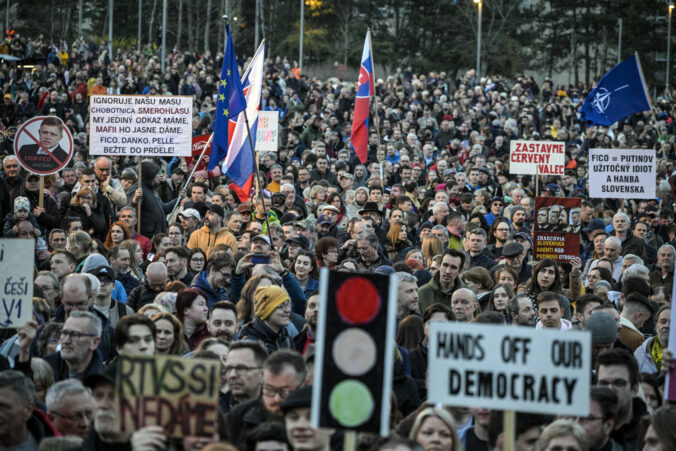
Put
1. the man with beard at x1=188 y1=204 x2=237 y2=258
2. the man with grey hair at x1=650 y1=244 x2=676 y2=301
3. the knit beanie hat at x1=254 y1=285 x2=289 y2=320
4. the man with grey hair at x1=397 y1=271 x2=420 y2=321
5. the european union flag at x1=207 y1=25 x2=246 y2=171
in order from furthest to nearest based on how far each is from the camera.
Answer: the european union flag at x1=207 y1=25 x2=246 y2=171 < the man with beard at x1=188 y1=204 x2=237 y2=258 < the man with grey hair at x1=650 y1=244 x2=676 y2=301 < the man with grey hair at x1=397 y1=271 x2=420 y2=321 < the knit beanie hat at x1=254 y1=285 x2=289 y2=320

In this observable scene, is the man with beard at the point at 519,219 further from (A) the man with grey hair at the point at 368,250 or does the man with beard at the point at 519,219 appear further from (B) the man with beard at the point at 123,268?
(B) the man with beard at the point at 123,268

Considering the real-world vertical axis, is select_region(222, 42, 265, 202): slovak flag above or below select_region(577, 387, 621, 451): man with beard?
above

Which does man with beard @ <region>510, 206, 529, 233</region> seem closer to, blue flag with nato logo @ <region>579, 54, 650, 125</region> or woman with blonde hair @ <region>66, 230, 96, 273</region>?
blue flag with nato logo @ <region>579, 54, 650, 125</region>

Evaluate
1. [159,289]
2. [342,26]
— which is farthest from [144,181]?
[342,26]

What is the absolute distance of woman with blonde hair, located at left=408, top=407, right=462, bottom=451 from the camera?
217 inches

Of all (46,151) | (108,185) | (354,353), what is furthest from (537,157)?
(354,353)

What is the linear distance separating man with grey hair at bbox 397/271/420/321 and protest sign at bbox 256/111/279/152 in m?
10.8

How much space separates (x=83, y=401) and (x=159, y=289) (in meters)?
3.96

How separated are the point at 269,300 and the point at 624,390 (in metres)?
2.70

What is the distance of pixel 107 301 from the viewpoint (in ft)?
30.3

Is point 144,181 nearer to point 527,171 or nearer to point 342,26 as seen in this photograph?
point 527,171

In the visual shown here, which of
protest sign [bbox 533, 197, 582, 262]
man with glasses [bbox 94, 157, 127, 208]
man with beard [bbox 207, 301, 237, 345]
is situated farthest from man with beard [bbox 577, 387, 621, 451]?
man with glasses [bbox 94, 157, 127, 208]

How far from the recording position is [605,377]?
661 centimetres

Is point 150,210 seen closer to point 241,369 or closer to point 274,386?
point 241,369
